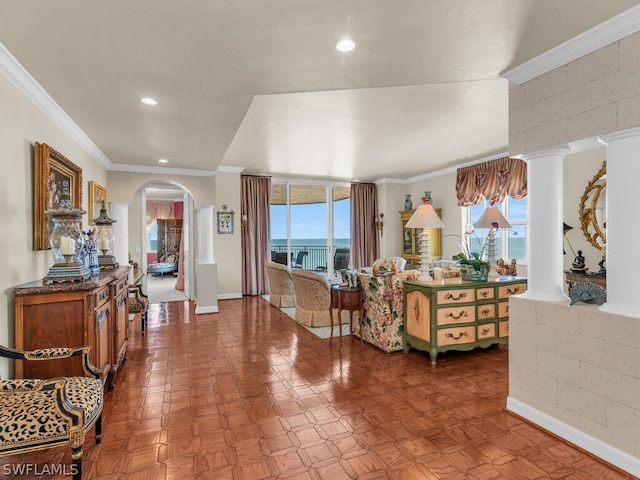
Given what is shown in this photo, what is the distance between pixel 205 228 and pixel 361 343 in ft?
11.2

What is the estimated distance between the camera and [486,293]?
3656 mm

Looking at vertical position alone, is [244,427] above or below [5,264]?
below

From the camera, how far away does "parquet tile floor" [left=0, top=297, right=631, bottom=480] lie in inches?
75.9

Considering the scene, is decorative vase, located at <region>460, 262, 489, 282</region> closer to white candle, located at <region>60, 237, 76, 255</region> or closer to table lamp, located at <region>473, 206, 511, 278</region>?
table lamp, located at <region>473, 206, 511, 278</region>

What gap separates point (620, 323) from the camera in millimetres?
1908

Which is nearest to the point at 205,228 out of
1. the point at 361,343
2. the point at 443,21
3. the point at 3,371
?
the point at 361,343

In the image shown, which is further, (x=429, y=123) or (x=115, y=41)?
(x=429, y=123)

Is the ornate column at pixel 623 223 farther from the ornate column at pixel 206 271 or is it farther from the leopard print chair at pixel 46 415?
the ornate column at pixel 206 271

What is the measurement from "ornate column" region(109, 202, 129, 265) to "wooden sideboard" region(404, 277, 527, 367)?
14.6ft

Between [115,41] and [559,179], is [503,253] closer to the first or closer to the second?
[559,179]

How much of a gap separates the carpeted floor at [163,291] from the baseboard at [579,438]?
6.33 meters

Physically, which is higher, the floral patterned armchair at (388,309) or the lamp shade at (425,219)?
the lamp shade at (425,219)

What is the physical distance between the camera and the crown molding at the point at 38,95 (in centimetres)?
219

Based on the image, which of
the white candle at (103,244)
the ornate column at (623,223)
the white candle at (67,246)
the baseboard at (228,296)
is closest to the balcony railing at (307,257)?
the baseboard at (228,296)
